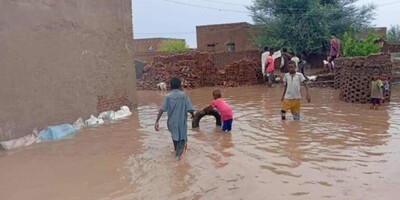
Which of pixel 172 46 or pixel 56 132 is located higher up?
pixel 172 46

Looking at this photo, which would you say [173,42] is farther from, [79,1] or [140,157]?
[140,157]

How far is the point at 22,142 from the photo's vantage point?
8.56 metres

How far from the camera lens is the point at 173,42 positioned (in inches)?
1396

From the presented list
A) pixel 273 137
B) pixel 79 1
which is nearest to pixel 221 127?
pixel 273 137

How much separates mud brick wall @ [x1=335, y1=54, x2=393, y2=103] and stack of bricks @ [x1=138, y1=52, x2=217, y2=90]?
9.66 meters

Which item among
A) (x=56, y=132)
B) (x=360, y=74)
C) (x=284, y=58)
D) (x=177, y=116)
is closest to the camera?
(x=177, y=116)

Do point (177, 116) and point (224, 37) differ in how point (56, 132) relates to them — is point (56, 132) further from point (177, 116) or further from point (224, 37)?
point (224, 37)

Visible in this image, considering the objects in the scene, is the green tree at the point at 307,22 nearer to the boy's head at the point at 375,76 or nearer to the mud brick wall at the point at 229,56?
the mud brick wall at the point at 229,56

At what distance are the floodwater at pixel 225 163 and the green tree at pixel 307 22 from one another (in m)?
15.4

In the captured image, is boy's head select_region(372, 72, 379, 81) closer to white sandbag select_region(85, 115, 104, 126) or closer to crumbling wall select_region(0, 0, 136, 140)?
crumbling wall select_region(0, 0, 136, 140)

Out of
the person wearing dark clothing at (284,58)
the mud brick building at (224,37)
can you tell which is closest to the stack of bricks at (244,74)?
the person wearing dark clothing at (284,58)

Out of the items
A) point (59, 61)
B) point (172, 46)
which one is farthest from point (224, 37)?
point (59, 61)

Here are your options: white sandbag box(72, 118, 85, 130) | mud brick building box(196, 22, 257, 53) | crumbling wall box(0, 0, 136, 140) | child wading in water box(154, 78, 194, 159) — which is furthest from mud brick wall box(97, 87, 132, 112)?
mud brick building box(196, 22, 257, 53)

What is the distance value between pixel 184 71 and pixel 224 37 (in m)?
11.4
